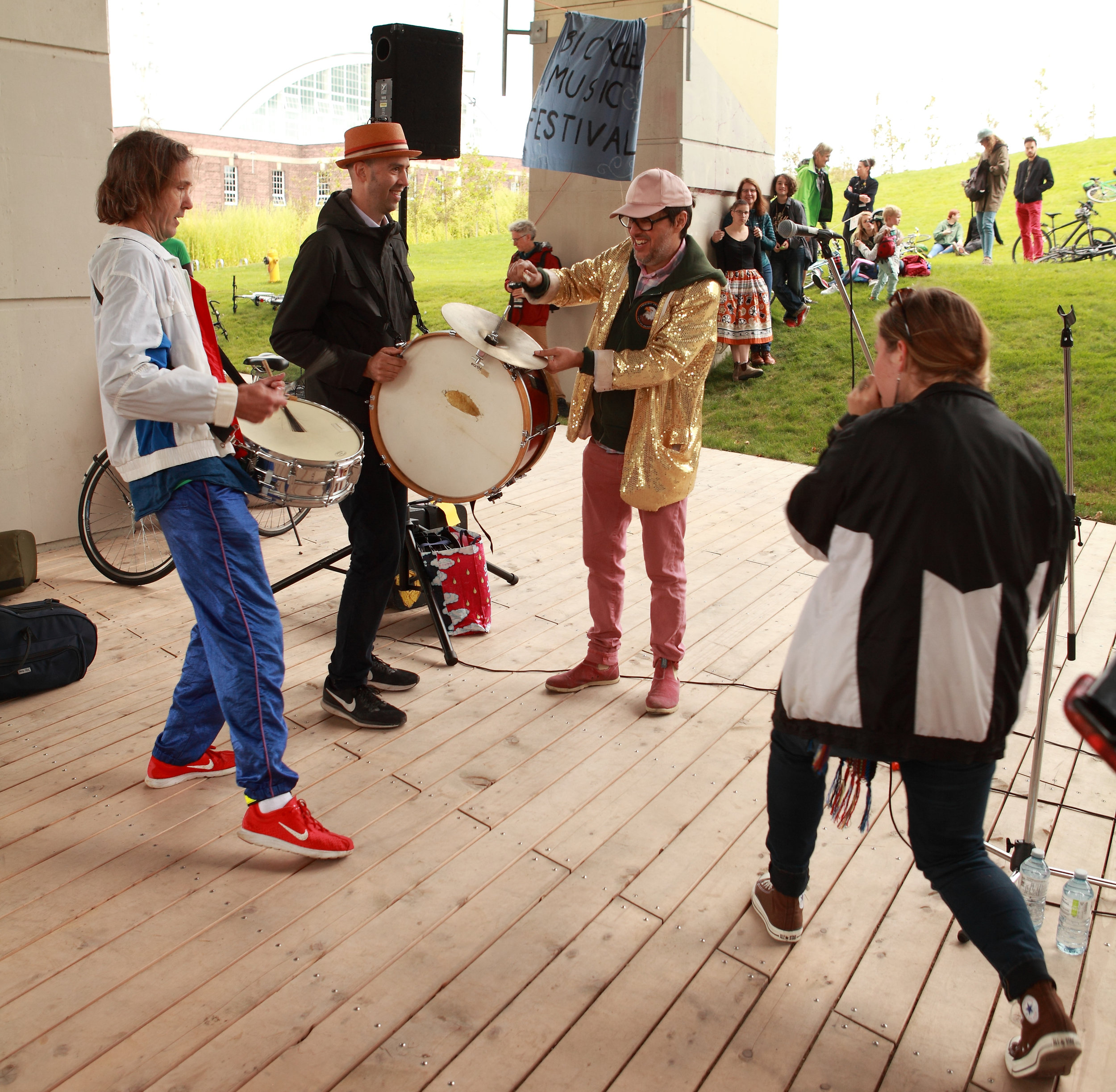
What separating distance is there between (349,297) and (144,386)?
1.06 m

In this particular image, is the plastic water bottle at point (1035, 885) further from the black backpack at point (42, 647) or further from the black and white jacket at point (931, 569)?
the black backpack at point (42, 647)

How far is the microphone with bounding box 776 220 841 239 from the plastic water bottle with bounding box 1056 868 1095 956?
161 cm

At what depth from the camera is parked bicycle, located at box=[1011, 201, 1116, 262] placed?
11.7 meters

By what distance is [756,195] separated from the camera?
8648 millimetres

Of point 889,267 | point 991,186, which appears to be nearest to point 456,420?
point 889,267

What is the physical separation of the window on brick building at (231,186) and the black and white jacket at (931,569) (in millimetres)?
25157

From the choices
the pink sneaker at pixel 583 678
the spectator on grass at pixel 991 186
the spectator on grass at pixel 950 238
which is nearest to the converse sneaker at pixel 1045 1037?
the pink sneaker at pixel 583 678

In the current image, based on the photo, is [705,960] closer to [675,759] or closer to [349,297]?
[675,759]

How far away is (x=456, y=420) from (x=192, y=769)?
1330 millimetres

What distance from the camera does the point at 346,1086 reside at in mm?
1817

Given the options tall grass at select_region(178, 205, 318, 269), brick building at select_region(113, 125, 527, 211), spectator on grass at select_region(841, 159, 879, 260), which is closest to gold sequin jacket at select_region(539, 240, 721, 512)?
spectator on grass at select_region(841, 159, 879, 260)

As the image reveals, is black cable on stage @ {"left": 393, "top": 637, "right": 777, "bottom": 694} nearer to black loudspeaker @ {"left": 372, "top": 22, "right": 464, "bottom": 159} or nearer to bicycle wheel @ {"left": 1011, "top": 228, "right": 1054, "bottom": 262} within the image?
black loudspeaker @ {"left": 372, "top": 22, "right": 464, "bottom": 159}

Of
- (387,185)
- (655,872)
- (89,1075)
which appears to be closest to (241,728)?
(89,1075)

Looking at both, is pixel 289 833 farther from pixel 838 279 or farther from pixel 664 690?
pixel 838 279
